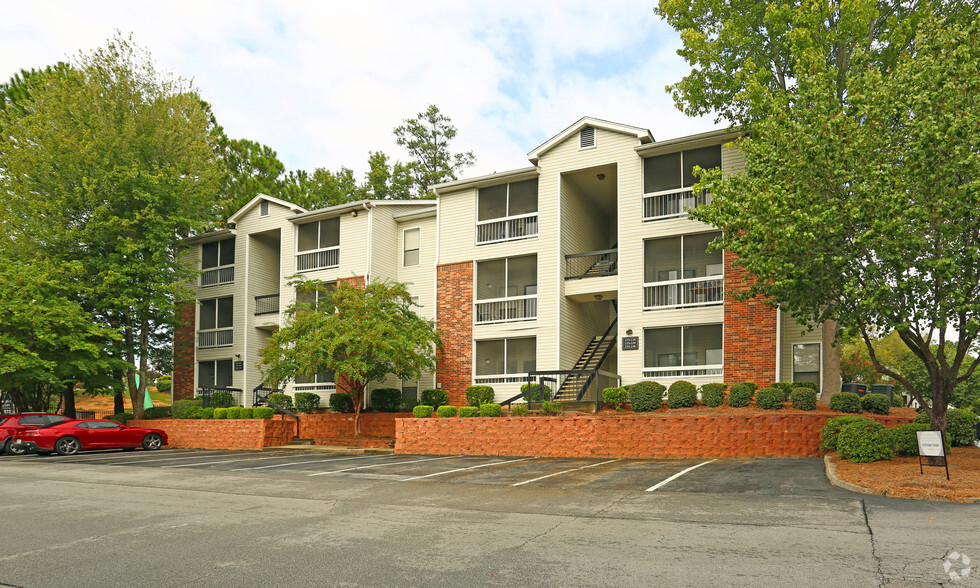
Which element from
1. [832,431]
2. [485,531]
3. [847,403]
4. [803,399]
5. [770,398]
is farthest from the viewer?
[770,398]

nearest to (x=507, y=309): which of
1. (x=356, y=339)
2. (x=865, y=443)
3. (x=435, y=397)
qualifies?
(x=435, y=397)

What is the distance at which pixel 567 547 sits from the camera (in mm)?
7484

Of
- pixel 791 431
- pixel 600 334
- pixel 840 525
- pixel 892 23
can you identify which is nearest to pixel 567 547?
pixel 840 525

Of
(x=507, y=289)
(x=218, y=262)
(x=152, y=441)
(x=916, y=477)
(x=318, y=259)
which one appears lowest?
(x=152, y=441)

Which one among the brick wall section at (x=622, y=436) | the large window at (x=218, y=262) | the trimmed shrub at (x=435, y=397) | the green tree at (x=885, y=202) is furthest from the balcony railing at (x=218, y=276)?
the green tree at (x=885, y=202)

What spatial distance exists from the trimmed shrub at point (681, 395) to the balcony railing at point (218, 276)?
21144 mm

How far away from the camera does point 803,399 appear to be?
17641 millimetres

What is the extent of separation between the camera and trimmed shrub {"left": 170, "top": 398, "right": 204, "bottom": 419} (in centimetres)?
2848

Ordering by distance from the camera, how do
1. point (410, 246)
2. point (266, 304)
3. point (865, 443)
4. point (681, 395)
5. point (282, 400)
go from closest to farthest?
point (865, 443) → point (681, 395) → point (282, 400) → point (410, 246) → point (266, 304)

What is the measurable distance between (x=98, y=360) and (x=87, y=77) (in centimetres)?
1218

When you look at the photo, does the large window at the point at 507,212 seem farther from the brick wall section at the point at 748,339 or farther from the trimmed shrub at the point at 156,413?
the trimmed shrub at the point at 156,413

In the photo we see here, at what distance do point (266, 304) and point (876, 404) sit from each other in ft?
79.6

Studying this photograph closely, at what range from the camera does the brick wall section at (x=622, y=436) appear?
660 inches

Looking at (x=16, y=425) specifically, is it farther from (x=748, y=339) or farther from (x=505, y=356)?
(x=748, y=339)
